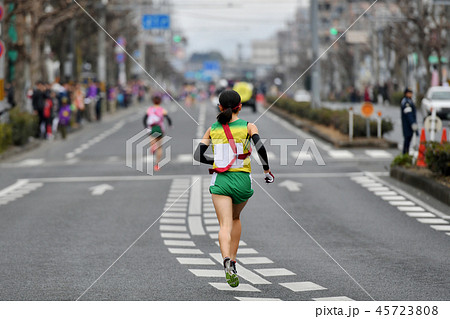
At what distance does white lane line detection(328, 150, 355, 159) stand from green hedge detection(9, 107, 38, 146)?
8.51 meters

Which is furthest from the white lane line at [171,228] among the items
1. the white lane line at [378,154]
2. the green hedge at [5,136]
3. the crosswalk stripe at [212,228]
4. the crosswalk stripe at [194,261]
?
the green hedge at [5,136]

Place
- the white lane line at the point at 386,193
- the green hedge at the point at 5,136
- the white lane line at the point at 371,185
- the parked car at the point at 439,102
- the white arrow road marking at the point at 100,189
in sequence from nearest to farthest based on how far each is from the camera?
the white lane line at the point at 386,193 < the white arrow road marking at the point at 100,189 < the white lane line at the point at 371,185 < the green hedge at the point at 5,136 < the parked car at the point at 439,102

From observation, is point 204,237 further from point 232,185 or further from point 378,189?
point 378,189

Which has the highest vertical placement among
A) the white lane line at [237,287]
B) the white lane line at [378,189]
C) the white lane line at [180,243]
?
the white lane line at [237,287]

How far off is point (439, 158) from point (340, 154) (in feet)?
36.2

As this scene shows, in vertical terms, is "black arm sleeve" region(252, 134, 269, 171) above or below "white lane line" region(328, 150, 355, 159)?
above

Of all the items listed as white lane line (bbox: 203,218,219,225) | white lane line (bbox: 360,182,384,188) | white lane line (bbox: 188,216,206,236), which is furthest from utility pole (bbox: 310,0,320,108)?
white lane line (bbox: 203,218,219,225)

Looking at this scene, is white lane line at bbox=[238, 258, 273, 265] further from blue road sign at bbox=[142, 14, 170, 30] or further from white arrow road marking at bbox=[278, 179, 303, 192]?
blue road sign at bbox=[142, 14, 170, 30]

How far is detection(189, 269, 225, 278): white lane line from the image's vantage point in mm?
10357

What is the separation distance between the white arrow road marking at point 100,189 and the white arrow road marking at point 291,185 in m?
3.05

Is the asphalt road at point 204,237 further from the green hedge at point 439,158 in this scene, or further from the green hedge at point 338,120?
the green hedge at point 338,120

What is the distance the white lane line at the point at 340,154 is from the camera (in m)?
28.8

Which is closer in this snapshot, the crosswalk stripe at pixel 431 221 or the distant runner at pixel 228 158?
the distant runner at pixel 228 158
